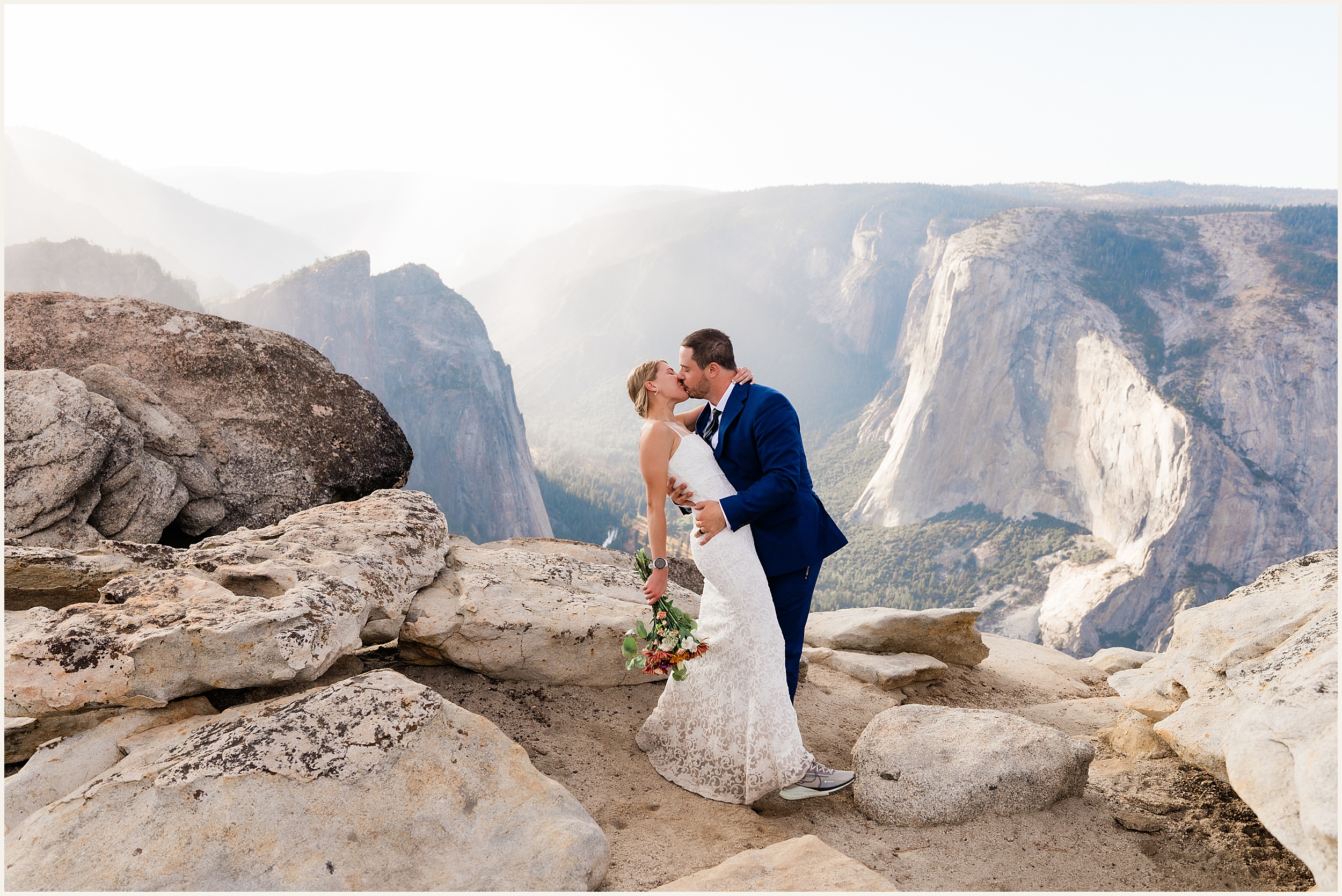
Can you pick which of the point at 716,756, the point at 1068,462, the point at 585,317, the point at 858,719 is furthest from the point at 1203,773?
the point at 585,317

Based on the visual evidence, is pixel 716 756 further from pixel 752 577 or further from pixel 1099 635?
pixel 1099 635

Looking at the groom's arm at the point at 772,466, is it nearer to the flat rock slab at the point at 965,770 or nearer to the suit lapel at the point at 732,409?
the suit lapel at the point at 732,409

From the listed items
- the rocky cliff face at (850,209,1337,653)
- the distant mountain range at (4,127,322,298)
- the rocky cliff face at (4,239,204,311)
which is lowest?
the rocky cliff face at (850,209,1337,653)

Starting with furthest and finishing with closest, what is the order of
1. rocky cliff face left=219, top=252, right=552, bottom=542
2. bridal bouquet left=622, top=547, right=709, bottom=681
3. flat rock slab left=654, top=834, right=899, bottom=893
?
rocky cliff face left=219, top=252, right=552, bottom=542 < bridal bouquet left=622, top=547, right=709, bottom=681 < flat rock slab left=654, top=834, right=899, bottom=893

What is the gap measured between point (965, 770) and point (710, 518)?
2137 mm

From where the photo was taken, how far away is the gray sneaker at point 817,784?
168 inches

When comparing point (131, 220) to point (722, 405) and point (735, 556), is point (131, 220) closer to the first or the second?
point (722, 405)

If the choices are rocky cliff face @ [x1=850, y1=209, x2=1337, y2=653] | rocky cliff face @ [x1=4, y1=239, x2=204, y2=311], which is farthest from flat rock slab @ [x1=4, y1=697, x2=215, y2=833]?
rocky cliff face @ [x1=850, y1=209, x2=1337, y2=653]

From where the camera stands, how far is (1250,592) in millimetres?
5512

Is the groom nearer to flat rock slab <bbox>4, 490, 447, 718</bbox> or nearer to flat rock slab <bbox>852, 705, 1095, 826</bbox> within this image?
flat rock slab <bbox>852, 705, 1095, 826</bbox>

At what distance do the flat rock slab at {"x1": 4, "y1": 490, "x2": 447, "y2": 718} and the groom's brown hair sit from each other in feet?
8.63

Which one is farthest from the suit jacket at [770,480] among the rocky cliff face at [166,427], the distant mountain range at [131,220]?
the distant mountain range at [131,220]

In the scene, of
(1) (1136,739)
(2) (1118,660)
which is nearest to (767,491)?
(1) (1136,739)

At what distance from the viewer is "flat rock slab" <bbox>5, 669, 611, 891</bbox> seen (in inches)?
115
